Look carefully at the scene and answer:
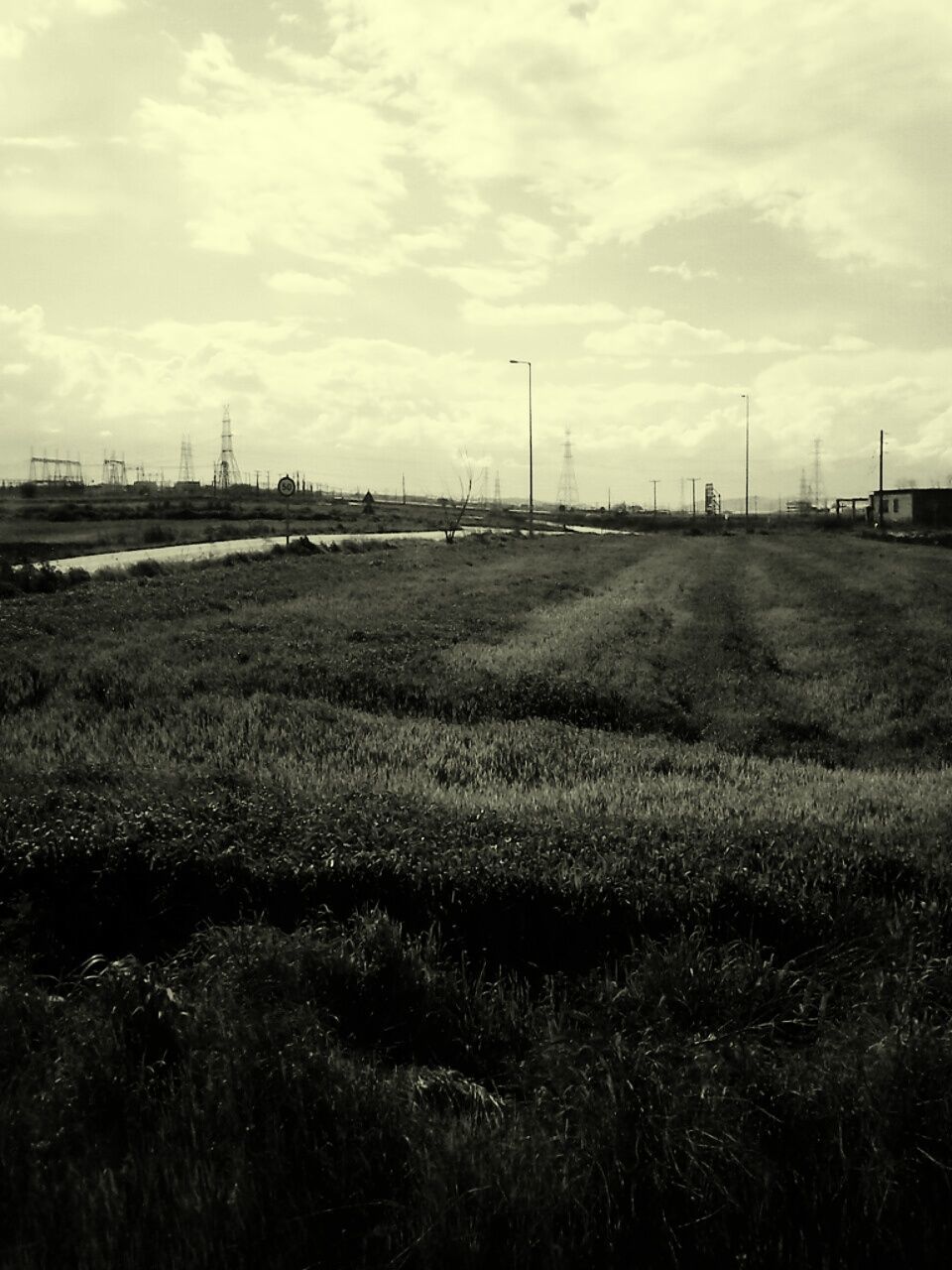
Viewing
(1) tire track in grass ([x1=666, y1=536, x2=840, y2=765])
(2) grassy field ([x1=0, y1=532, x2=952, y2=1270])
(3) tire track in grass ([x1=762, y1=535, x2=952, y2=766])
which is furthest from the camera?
(3) tire track in grass ([x1=762, y1=535, x2=952, y2=766])

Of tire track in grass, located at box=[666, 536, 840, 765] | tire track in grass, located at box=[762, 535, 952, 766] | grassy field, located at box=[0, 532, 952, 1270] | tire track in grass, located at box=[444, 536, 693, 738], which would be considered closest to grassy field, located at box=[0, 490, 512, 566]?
tire track in grass, located at box=[444, 536, 693, 738]

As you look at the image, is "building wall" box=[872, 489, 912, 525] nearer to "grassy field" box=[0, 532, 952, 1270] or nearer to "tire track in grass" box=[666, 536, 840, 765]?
"tire track in grass" box=[666, 536, 840, 765]

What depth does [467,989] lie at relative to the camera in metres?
5.05

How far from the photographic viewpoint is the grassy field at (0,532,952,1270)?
3.46 m

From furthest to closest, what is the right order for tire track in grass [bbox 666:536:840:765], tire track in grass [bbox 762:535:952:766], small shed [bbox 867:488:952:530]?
1. small shed [bbox 867:488:952:530]
2. tire track in grass [bbox 762:535:952:766]
3. tire track in grass [bbox 666:536:840:765]

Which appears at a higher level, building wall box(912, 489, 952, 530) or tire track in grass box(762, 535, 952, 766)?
building wall box(912, 489, 952, 530)

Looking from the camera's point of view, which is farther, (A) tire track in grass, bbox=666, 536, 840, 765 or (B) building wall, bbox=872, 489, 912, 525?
(B) building wall, bbox=872, 489, 912, 525

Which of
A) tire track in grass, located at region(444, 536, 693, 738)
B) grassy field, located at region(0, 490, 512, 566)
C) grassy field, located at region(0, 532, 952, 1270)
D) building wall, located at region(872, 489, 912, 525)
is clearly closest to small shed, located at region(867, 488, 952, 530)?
building wall, located at region(872, 489, 912, 525)

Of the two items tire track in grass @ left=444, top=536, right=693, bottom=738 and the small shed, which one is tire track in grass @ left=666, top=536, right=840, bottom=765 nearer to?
tire track in grass @ left=444, top=536, right=693, bottom=738

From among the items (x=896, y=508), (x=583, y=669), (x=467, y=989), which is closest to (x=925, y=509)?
(x=896, y=508)

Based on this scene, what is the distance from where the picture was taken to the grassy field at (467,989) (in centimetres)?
346

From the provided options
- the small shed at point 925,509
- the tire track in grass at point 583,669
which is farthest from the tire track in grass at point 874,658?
the small shed at point 925,509

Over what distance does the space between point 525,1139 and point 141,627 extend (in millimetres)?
16339

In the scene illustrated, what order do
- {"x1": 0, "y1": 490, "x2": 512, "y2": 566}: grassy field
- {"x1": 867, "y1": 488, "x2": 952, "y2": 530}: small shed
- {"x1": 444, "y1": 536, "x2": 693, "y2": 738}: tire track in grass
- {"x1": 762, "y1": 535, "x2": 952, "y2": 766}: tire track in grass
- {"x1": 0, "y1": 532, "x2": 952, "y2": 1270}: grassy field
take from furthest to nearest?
{"x1": 867, "y1": 488, "x2": 952, "y2": 530}: small shed → {"x1": 0, "y1": 490, "x2": 512, "y2": 566}: grassy field → {"x1": 444, "y1": 536, "x2": 693, "y2": 738}: tire track in grass → {"x1": 762, "y1": 535, "x2": 952, "y2": 766}: tire track in grass → {"x1": 0, "y1": 532, "x2": 952, "y2": 1270}: grassy field
